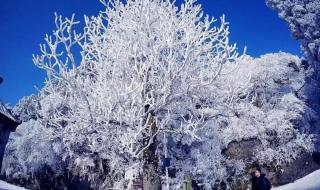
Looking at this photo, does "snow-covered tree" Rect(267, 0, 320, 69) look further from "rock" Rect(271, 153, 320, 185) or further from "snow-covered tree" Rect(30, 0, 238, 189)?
"snow-covered tree" Rect(30, 0, 238, 189)

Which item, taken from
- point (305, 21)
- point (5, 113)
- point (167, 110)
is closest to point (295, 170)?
point (305, 21)

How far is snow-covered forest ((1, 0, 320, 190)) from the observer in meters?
8.14

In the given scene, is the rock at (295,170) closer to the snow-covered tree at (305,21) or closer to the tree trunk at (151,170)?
the snow-covered tree at (305,21)

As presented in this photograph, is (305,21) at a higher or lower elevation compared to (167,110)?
higher

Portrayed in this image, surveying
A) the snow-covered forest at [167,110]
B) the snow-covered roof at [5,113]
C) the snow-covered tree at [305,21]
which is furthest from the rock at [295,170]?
the snow-covered roof at [5,113]

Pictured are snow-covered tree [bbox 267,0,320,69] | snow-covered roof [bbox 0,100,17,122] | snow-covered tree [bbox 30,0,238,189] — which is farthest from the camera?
snow-covered tree [bbox 267,0,320,69]

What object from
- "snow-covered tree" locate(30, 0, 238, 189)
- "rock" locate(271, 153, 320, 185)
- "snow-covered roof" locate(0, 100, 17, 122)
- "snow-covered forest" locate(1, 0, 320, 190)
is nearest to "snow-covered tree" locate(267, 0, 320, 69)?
"snow-covered forest" locate(1, 0, 320, 190)

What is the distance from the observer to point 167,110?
9.30 m

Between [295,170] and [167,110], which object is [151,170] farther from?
[295,170]

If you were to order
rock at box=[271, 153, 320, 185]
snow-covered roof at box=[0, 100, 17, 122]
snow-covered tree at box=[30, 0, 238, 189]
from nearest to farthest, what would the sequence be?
1. snow-covered tree at box=[30, 0, 238, 189]
2. snow-covered roof at box=[0, 100, 17, 122]
3. rock at box=[271, 153, 320, 185]

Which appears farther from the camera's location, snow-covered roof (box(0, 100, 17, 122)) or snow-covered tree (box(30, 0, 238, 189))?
snow-covered roof (box(0, 100, 17, 122))

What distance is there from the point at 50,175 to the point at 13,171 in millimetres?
2396

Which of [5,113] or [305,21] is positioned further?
[305,21]

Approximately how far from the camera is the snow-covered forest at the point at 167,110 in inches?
320
